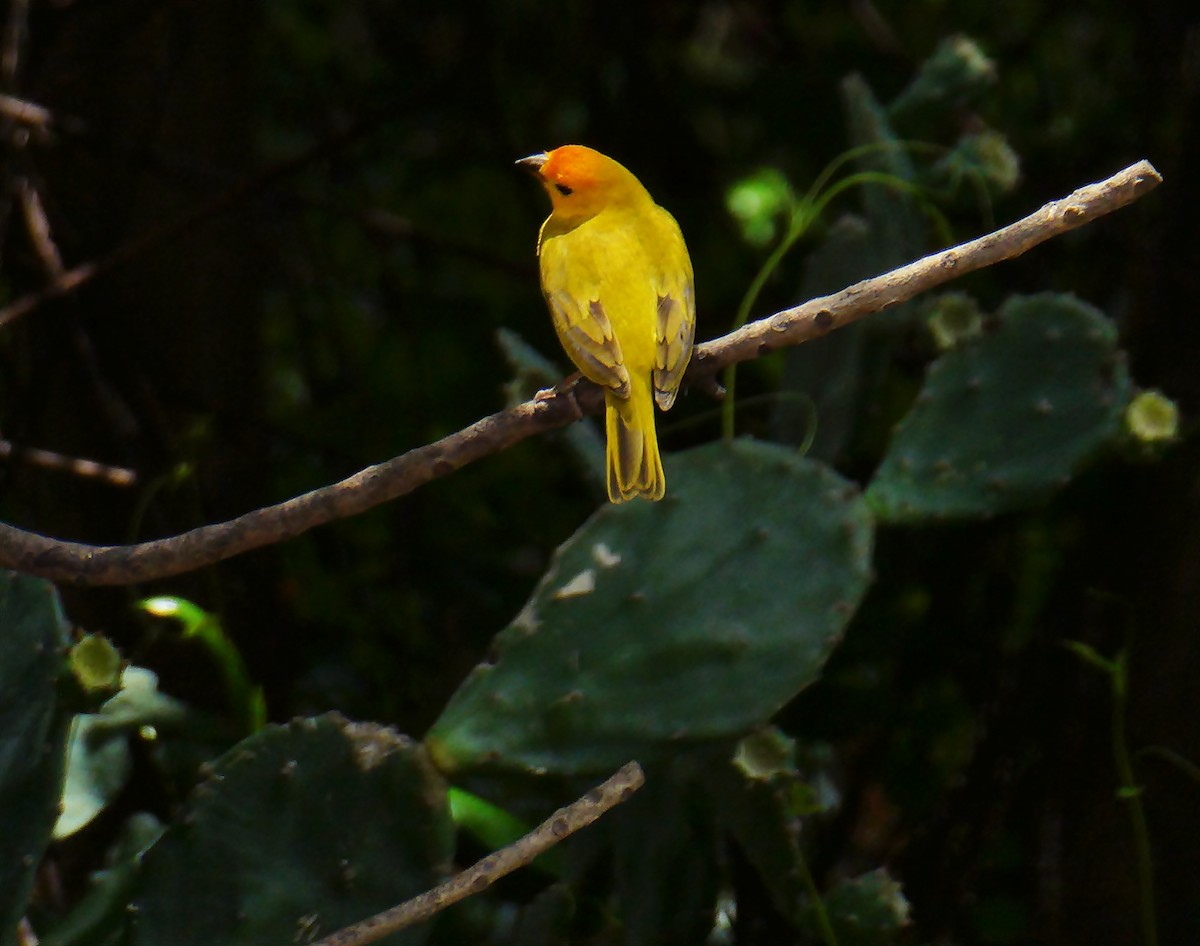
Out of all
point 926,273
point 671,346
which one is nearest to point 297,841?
point 671,346

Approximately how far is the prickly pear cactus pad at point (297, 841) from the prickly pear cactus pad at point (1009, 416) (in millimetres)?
694

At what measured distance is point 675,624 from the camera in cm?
180

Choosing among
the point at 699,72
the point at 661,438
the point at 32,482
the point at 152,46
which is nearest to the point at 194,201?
the point at 152,46

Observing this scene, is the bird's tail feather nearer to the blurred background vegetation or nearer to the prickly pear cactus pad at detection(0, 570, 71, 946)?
the blurred background vegetation

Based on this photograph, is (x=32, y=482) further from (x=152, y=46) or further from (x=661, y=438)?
(x=661, y=438)

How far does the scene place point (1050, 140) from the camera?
2.96 m

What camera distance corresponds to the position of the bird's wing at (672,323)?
184cm

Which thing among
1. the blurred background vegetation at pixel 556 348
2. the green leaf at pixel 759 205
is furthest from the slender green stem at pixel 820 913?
the green leaf at pixel 759 205

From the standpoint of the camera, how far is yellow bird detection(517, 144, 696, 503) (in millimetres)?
Result: 1836

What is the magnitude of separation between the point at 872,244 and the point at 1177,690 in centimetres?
74

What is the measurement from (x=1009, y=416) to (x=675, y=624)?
56 cm

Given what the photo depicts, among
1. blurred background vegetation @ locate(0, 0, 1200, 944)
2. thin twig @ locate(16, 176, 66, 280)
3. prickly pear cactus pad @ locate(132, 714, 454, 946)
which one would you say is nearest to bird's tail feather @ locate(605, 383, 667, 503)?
blurred background vegetation @ locate(0, 0, 1200, 944)

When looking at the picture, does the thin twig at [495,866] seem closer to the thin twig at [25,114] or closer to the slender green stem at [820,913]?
the slender green stem at [820,913]

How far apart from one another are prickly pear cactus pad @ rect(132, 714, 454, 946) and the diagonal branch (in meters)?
0.28
